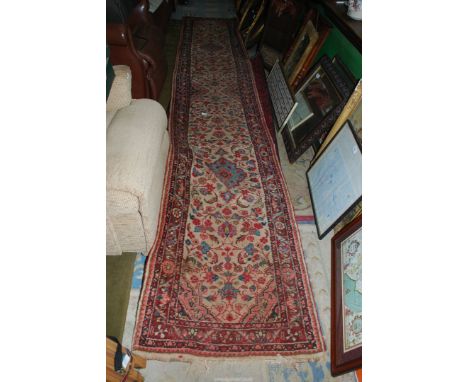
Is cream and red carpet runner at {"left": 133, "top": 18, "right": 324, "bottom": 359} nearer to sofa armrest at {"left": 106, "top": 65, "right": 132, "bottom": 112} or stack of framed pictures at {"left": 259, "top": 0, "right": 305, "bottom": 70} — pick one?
sofa armrest at {"left": 106, "top": 65, "right": 132, "bottom": 112}

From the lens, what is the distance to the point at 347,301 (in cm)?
176

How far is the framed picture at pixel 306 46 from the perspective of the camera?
3217mm

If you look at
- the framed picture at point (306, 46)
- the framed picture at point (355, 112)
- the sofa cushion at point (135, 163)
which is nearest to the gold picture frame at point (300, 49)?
the framed picture at point (306, 46)

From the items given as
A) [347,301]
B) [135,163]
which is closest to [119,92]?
[135,163]

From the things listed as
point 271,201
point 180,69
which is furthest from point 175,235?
point 180,69

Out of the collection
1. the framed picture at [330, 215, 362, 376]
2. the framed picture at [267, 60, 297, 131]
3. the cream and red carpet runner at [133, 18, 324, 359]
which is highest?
the framed picture at [267, 60, 297, 131]

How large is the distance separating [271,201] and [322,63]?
1.45 m

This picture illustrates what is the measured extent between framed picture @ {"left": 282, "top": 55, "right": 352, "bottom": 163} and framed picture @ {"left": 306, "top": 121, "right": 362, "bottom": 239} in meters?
0.22

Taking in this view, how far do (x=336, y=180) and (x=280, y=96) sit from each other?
56.2 inches

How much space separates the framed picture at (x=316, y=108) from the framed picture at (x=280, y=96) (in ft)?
0.23

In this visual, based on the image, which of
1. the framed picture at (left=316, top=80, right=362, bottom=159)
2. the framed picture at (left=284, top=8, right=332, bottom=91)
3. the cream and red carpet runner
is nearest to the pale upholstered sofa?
the cream and red carpet runner

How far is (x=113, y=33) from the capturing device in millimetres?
2459

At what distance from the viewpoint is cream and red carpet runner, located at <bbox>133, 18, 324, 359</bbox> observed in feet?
5.75
